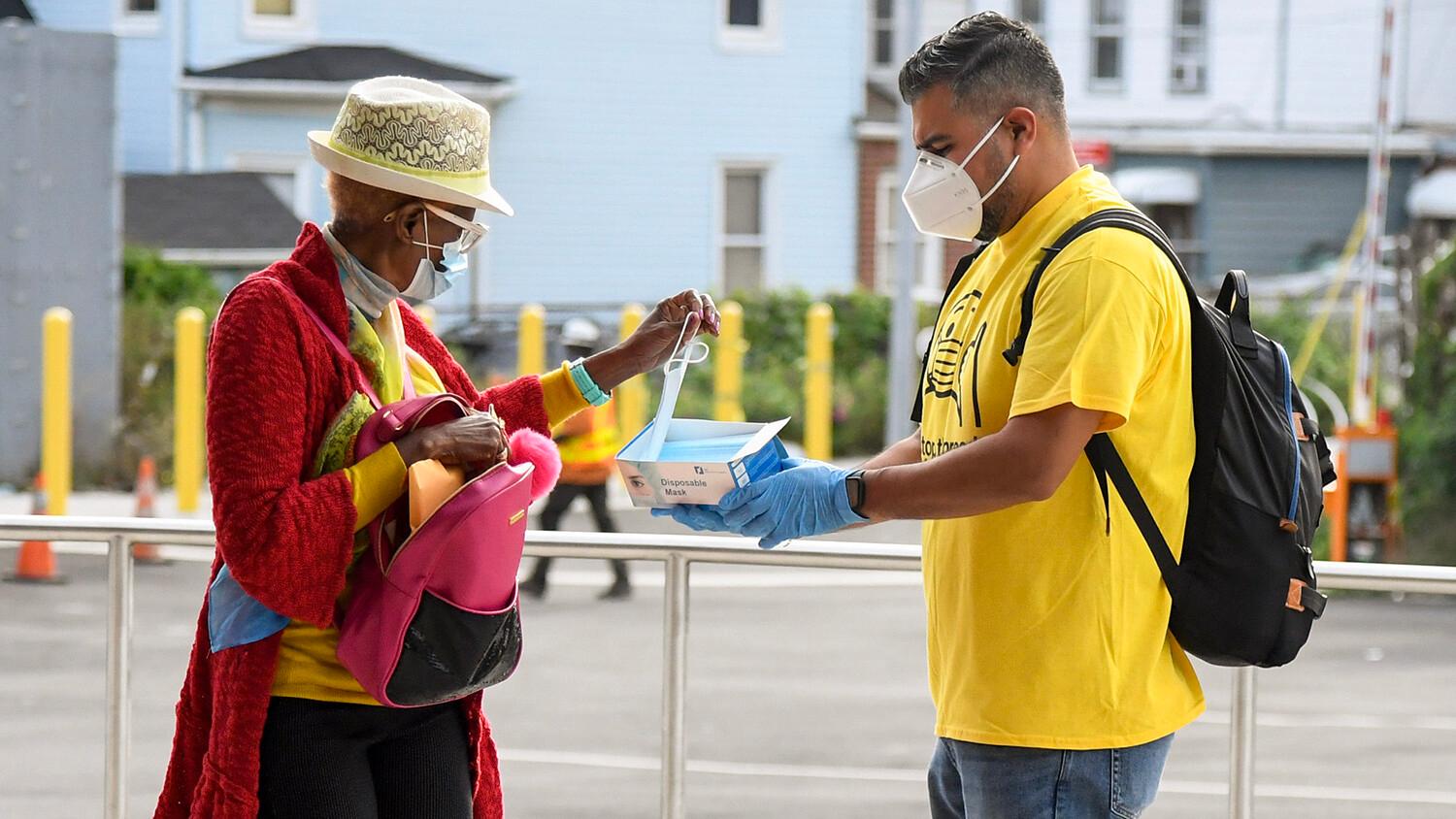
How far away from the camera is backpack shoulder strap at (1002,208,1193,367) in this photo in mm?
2477

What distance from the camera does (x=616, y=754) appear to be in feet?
23.6

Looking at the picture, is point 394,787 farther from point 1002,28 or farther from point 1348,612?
point 1348,612

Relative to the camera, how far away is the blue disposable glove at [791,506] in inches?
104

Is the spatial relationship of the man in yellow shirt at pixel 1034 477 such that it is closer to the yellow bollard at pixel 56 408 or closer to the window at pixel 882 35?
the yellow bollard at pixel 56 408

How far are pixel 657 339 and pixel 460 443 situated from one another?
2.21ft

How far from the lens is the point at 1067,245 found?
8.11ft

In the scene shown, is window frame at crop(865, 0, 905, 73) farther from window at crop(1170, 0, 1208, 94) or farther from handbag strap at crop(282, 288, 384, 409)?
handbag strap at crop(282, 288, 384, 409)

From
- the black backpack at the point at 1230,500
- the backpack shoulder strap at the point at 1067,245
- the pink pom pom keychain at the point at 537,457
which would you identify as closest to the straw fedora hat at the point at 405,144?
the pink pom pom keychain at the point at 537,457

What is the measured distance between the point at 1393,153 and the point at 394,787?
25.2 m

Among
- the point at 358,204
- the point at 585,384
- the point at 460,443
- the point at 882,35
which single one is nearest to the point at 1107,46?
the point at 882,35

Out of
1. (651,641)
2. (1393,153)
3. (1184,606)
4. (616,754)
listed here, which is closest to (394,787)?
(1184,606)

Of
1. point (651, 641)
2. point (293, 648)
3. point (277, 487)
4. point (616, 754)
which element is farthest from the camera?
point (651, 641)

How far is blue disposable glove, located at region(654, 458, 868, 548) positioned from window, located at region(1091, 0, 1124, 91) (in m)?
24.0

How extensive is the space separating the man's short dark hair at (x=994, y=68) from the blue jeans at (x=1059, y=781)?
0.94 metres
